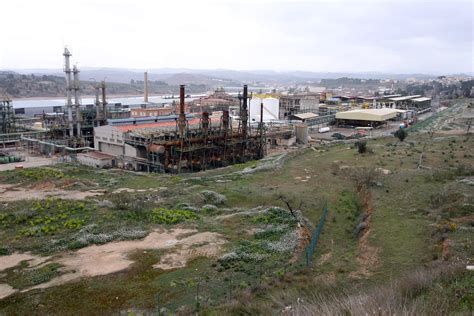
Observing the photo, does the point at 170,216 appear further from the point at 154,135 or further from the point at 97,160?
the point at 97,160

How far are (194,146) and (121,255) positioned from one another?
76.5 feet

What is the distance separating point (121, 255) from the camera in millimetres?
17016

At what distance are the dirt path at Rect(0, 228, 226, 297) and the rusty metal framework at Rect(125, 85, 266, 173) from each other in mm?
18964

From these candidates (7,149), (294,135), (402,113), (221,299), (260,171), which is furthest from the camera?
(402,113)

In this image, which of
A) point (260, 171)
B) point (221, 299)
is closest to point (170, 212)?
point (221, 299)

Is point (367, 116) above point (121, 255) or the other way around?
above

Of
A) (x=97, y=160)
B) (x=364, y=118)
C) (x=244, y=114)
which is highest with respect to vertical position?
(x=244, y=114)

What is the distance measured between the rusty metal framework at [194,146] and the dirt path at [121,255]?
62.2 feet

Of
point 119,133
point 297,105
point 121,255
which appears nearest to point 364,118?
point 297,105

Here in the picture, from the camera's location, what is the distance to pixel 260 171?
33781mm

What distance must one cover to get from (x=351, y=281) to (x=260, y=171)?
20.5 meters

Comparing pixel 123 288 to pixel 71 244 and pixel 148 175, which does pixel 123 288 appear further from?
pixel 148 175

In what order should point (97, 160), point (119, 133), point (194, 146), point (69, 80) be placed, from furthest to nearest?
point (69, 80)
point (119, 133)
point (97, 160)
point (194, 146)

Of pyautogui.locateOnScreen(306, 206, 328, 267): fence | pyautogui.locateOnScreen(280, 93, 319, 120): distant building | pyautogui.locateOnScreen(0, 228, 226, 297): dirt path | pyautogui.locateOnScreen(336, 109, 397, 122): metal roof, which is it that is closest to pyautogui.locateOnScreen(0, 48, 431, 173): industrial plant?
pyautogui.locateOnScreen(336, 109, 397, 122): metal roof
